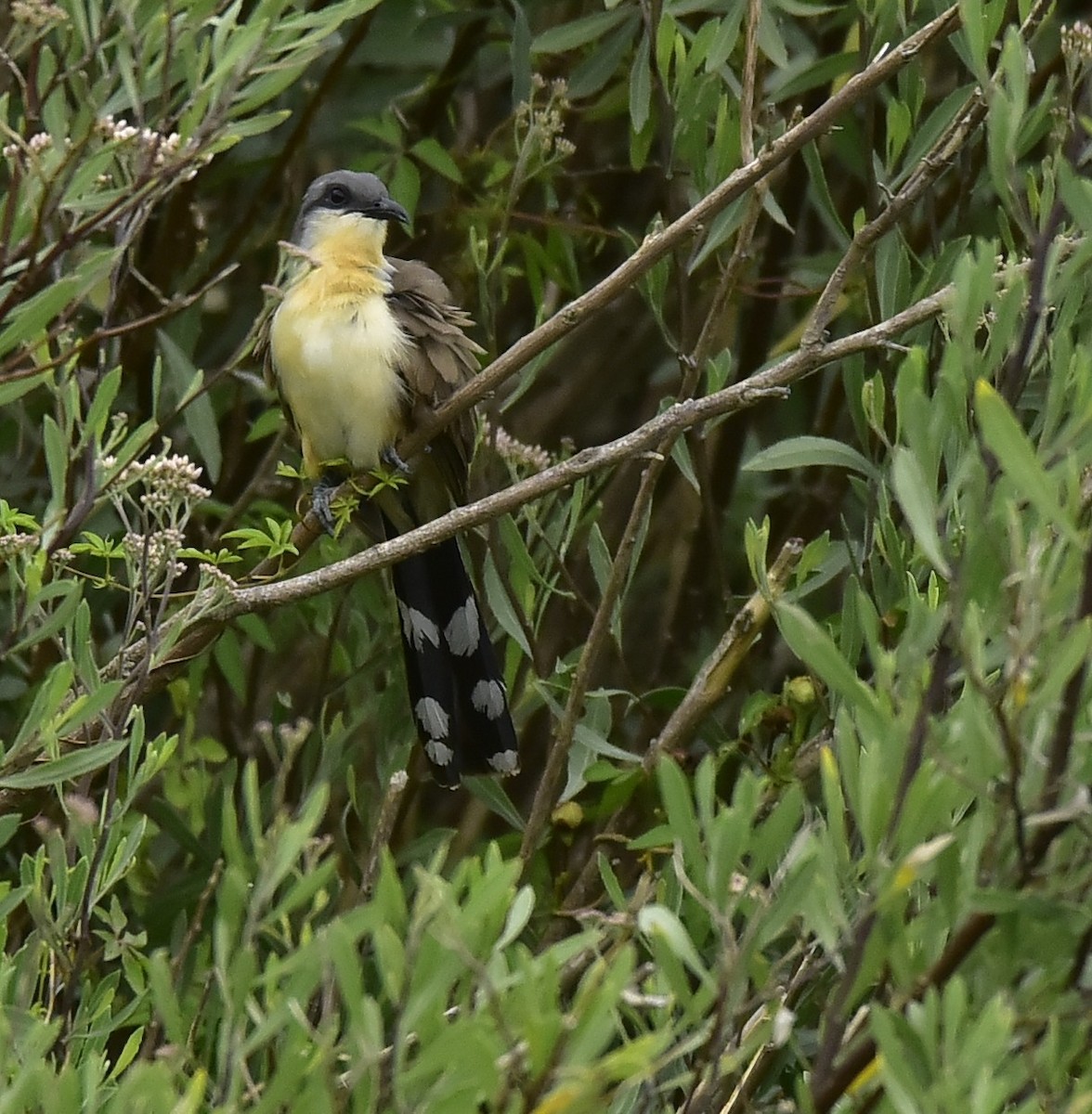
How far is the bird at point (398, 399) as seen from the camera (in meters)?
4.09

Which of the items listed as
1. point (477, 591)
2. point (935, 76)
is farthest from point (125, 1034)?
point (935, 76)

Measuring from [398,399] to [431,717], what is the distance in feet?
2.56

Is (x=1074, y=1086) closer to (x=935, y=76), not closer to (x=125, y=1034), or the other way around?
(x=125, y=1034)

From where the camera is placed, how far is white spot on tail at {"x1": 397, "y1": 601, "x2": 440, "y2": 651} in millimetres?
4148

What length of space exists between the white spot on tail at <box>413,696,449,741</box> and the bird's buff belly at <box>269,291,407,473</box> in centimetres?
60

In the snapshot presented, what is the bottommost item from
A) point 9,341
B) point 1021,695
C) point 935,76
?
point 935,76

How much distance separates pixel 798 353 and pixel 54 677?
49.6 inches

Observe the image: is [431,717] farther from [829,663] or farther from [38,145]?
[829,663]

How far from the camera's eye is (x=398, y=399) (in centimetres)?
429

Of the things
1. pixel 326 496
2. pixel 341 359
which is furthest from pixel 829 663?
pixel 341 359

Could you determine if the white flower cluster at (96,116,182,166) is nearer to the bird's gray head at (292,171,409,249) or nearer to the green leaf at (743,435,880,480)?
the green leaf at (743,435,880,480)

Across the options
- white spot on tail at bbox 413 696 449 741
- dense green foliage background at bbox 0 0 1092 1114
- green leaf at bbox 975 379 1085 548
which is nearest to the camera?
green leaf at bbox 975 379 1085 548

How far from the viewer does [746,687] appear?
415 cm

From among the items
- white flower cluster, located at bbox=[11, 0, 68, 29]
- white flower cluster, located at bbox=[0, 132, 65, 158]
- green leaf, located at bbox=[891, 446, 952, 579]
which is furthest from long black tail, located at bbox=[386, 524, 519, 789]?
green leaf, located at bbox=[891, 446, 952, 579]
